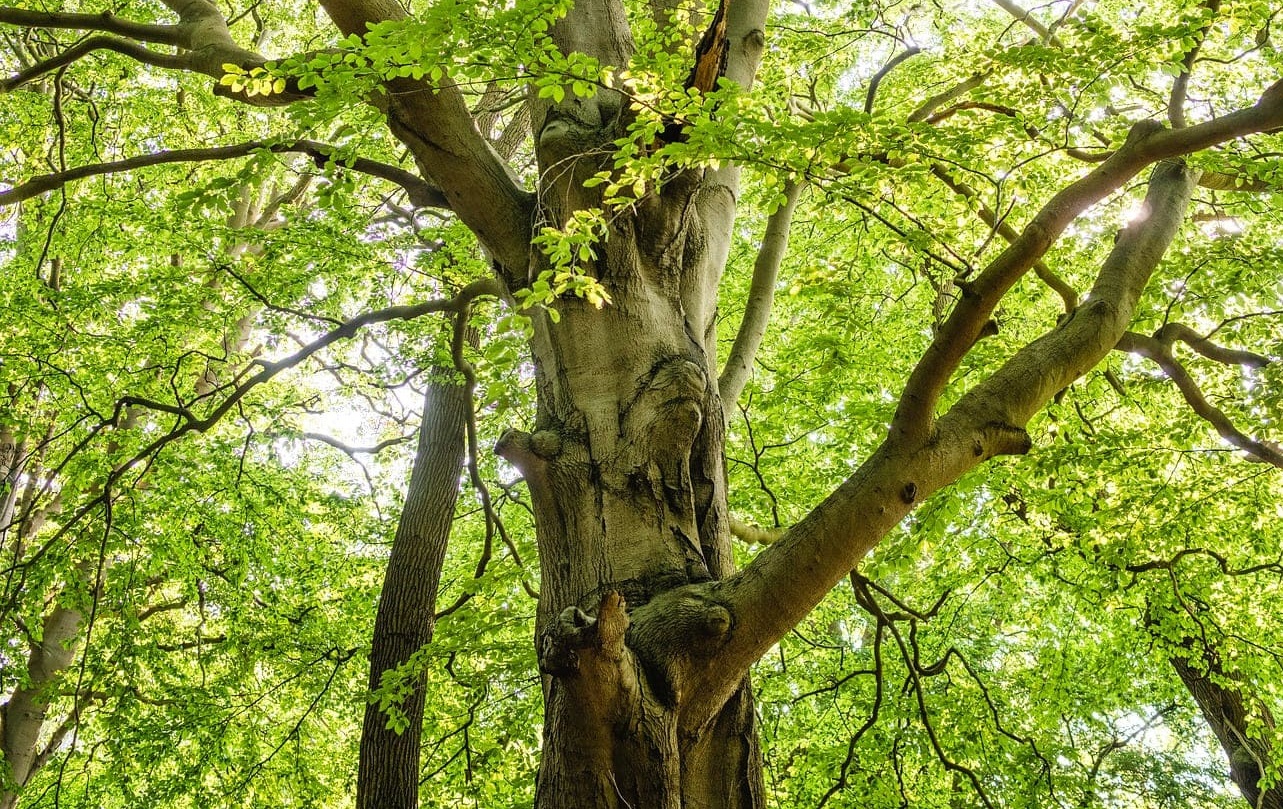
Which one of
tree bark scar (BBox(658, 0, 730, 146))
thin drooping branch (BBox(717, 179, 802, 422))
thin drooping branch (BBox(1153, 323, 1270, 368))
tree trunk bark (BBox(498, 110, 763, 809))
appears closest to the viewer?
tree trunk bark (BBox(498, 110, 763, 809))

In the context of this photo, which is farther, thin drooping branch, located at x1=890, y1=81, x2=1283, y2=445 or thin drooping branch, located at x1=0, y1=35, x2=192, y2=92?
thin drooping branch, located at x1=0, y1=35, x2=192, y2=92

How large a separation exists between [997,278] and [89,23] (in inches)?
157

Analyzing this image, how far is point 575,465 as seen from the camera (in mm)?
2740

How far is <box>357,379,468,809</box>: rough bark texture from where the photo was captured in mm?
5254

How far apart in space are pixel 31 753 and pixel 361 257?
6929mm

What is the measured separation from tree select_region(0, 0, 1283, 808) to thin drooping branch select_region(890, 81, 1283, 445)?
0.05 feet

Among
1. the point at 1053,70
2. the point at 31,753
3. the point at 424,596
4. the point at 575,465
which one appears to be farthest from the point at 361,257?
the point at 31,753

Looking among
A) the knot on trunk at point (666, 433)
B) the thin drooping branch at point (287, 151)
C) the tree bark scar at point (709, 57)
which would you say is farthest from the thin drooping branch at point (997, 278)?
the thin drooping branch at point (287, 151)

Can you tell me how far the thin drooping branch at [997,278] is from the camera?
247 centimetres

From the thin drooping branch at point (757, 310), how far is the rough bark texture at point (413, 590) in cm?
174

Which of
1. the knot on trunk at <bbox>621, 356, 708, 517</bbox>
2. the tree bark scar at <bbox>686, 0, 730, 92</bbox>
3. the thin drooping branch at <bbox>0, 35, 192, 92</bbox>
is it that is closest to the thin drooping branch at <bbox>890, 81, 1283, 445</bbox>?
the knot on trunk at <bbox>621, 356, 708, 517</bbox>

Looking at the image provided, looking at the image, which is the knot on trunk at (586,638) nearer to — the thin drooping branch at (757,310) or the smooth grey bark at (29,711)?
the thin drooping branch at (757,310)

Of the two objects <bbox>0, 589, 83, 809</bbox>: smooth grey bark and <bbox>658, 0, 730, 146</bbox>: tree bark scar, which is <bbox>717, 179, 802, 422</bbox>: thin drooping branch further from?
<bbox>0, 589, 83, 809</bbox>: smooth grey bark

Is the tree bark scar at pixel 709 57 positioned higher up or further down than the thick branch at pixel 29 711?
further down
